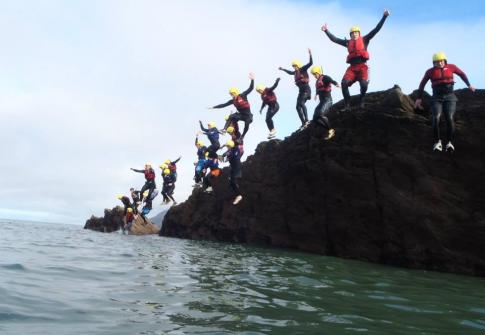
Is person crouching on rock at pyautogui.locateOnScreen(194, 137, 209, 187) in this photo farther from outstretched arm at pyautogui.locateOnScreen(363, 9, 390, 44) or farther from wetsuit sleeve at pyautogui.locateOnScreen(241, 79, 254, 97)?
outstretched arm at pyautogui.locateOnScreen(363, 9, 390, 44)

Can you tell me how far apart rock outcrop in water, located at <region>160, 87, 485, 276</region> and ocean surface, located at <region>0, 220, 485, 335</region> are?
Result: 7.94 ft

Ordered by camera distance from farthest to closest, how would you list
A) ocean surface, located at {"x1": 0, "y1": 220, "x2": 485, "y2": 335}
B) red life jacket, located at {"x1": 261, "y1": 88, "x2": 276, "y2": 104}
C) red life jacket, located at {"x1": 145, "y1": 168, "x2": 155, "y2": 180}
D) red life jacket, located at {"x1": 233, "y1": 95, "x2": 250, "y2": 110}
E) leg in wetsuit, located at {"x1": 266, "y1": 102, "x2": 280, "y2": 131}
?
red life jacket, located at {"x1": 145, "y1": 168, "x2": 155, "y2": 180}, red life jacket, located at {"x1": 233, "y1": 95, "x2": 250, "y2": 110}, leg in wetsuit, located at {"x1": 266, "y1": 102, "x2": 280, "y2": 131}, red life jacket, located at {"x1": 261, "y1": 88, "x2": 276, "y2": 104}, ocean surface, located at {"x1": 0, "y1": 220, "x2": 485, "y2": 335}

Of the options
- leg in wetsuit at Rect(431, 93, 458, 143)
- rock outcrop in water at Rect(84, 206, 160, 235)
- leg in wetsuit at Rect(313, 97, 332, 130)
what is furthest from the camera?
A: rock outcrop in water at Rect(84, 206, 160, 235)

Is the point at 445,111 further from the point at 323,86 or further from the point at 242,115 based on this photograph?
the point at 242,115

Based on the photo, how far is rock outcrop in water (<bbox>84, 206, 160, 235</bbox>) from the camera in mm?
31434

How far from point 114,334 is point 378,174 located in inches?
436

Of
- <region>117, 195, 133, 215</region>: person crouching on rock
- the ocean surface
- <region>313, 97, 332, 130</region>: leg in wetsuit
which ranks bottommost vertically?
the ocean surface

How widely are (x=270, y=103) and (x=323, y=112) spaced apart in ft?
14.4

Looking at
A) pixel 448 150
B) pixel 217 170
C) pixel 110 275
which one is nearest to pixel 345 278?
pixel 110 275

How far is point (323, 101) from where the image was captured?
15.9 metres

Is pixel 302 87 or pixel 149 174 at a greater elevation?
pixel 302 87

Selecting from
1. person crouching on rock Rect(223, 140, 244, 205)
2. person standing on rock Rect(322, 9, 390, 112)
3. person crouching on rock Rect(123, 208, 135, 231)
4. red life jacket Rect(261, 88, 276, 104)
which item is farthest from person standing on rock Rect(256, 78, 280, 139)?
person crouching on rock Rect(123, 208, 135, 231)

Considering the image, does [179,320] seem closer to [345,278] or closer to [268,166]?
[345,278]

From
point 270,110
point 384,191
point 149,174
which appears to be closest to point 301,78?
point 270,110
